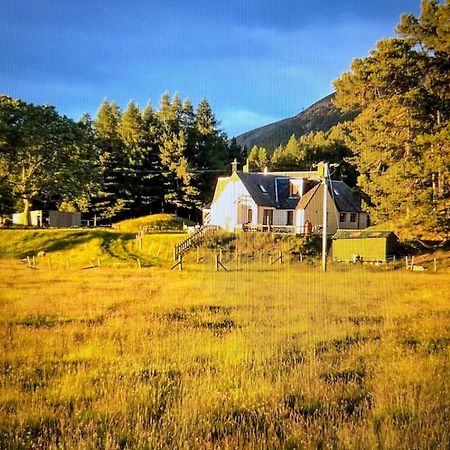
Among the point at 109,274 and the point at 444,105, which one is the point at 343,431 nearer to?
the point at 109,274

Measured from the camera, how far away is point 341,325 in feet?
31.0

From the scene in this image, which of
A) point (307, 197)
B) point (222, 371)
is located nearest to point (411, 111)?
point (307, 197)

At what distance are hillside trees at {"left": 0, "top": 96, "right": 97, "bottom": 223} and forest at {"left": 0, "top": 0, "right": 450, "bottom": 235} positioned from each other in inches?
2.7

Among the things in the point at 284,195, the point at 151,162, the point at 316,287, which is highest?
the point at 151,162

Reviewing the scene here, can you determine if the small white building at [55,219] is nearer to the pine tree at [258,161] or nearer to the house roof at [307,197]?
the house roof at [307,197]

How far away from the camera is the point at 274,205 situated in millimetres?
34031

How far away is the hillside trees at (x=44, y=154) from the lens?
19781mm

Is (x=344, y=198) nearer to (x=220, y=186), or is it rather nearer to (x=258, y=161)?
(x=220, y=186)

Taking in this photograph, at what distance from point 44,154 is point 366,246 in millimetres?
17102

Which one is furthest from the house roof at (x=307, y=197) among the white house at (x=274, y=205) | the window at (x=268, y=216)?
the window at (x=268, y=216)

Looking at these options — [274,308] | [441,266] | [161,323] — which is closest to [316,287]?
[274,308]

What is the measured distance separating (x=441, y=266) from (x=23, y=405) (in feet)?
65.7

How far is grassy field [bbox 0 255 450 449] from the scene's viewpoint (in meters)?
4.55

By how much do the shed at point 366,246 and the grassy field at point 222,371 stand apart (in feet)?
38.3
